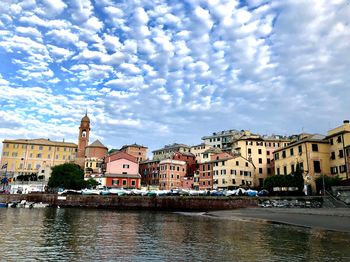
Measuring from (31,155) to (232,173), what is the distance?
103119 millimetres

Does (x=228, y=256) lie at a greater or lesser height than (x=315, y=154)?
lesser

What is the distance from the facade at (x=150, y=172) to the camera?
122 metres

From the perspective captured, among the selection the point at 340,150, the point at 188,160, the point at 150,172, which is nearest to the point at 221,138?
the point at 188,160

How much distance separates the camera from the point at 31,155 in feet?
506

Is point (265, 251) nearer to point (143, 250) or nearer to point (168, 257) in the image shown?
point (168, 257)

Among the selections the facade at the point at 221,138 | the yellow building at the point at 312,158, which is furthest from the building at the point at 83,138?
the yellow building at the point at 312,158

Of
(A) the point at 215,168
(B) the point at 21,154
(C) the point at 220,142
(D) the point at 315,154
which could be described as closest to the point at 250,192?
(D) the point at 315,154

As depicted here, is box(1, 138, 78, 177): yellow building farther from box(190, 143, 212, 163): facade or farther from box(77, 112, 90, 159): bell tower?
box(190, 143, 212, 163): facade

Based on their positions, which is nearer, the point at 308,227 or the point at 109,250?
the point at 109,250

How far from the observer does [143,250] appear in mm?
20891

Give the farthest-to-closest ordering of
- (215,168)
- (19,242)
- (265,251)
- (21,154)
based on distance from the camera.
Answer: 1. (21,154)
2. (215,168)
3. (19,242)
4. (265,251)

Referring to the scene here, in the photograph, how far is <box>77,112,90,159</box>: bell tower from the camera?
135 metres

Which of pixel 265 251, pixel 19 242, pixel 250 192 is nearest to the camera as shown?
pixel 265 251

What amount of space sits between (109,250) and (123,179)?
9223cm
